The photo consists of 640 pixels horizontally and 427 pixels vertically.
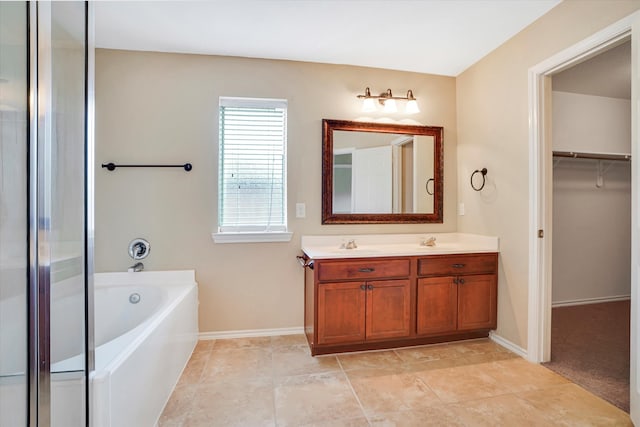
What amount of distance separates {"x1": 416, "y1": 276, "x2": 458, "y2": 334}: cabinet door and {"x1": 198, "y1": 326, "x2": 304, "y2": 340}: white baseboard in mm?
1049

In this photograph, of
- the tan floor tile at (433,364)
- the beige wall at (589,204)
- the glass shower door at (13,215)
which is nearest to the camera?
the glass shower door at (13,215)

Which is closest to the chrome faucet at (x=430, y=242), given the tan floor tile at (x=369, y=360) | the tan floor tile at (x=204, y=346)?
the tan floor tile at (x=369, y=360)

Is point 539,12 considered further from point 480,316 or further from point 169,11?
point 169,11

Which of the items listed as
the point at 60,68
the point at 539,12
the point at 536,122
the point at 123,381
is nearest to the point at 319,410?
the point at 123,381

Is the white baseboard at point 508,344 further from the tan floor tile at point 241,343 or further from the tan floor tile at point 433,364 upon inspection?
the tan floor tile at point 241,343

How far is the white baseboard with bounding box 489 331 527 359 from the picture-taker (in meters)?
2.08

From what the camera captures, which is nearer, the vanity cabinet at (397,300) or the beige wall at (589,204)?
the vanity cabinet at (397,300)

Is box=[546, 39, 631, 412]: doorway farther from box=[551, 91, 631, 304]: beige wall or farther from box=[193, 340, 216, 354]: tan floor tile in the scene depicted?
box=[193, 340, 216, 354]: tan floor tile

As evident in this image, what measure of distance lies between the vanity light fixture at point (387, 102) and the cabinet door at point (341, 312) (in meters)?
1.59

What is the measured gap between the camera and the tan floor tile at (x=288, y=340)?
2.28m

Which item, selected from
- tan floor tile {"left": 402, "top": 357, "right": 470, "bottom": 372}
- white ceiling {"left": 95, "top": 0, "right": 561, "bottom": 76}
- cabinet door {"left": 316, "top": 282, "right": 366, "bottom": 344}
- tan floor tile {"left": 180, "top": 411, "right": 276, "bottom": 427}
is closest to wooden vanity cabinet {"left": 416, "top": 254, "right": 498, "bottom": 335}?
tan floor tile {"left": 402, "top": 357, "right": 470, "bottom": 372}

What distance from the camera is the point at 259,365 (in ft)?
6.43

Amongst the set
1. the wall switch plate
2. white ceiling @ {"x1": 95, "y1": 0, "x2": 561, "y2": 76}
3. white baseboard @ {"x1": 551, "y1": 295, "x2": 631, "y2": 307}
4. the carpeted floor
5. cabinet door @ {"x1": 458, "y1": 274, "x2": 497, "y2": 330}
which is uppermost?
white ceiling @ {"x1": 95, "y1": 0, "x2": 561, "y2": 76}

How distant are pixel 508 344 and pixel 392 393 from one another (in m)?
1.20
